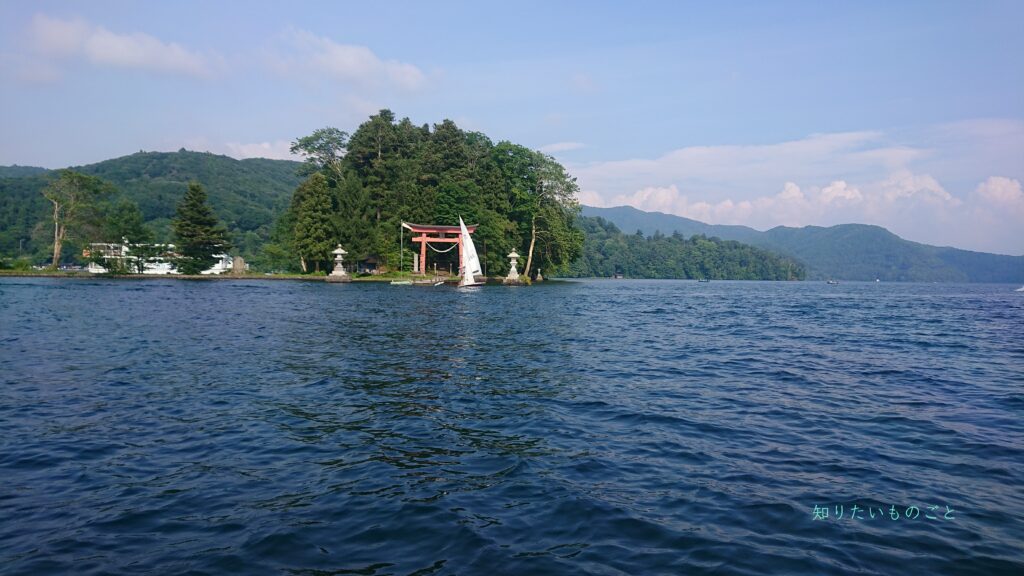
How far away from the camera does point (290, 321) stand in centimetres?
2622

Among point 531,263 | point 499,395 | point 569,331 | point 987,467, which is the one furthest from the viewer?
point 531,263

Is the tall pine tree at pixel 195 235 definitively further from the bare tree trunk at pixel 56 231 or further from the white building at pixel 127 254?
A: the bare tree trunk at pixel 56 231

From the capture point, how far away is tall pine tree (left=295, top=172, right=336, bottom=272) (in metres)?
76.4

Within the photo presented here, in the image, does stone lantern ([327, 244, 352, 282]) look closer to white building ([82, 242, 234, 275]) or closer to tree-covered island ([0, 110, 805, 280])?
tree-covered island ([0, 110, 805, 280])

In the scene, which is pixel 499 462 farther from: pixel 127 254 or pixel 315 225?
pixel 127 254

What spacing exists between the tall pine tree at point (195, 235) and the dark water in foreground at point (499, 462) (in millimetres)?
62654

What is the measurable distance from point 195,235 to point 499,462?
7828 cm

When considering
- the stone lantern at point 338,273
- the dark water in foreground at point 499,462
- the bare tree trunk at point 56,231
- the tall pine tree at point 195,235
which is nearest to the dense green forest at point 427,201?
the stone lantern at point 338,273

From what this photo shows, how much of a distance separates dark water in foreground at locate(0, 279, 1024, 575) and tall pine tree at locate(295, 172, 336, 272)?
60.5 metres

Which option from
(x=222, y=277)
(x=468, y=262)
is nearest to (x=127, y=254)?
(x=222, y=277)

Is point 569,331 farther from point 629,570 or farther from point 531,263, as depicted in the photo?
point 531,263

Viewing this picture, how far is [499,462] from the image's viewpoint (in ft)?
25.9

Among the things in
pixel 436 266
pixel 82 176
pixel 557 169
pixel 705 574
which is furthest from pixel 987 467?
pixel 82 176

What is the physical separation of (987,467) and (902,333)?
70.8 feet
